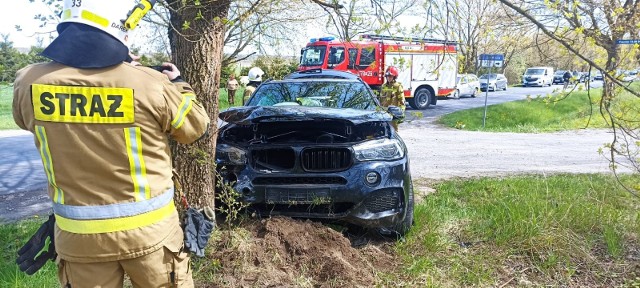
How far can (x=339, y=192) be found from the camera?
11.8 feet

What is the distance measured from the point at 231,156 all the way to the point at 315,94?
1.74 meters

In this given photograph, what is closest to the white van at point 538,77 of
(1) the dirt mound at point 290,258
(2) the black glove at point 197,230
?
(1) the dirt mound at point 290,258

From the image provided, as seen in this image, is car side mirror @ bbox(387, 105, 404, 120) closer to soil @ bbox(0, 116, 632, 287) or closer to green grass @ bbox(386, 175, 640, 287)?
green grass @ bbox(386, 175, 640, 287)

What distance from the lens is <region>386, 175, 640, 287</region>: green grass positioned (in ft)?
11.0

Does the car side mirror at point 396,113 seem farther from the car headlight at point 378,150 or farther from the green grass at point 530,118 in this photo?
the green grass at point 530,118

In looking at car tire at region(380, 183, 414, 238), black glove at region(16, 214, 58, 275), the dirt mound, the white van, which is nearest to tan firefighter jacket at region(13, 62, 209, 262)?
black glove at region(16, 214, 58, 275)

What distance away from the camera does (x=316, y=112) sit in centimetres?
387

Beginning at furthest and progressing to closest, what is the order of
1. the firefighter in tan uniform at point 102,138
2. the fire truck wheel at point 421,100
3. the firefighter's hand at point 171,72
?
the fire truck wheel at point 421,100 < the firefighter's hand at point 171,72 < the firefighter in tan uniform at point 102,138

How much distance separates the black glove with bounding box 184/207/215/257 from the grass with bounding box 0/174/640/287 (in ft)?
Answer: 2.69

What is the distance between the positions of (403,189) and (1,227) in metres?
3.72

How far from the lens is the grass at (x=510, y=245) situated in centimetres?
328

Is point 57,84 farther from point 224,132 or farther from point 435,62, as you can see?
point 435,62

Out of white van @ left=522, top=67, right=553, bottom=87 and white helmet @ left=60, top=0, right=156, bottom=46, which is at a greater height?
white helmet @ left=60, top=0, right=156, bottom=46

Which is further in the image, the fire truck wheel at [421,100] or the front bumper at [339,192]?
the fire truck wheel at [421,100]
